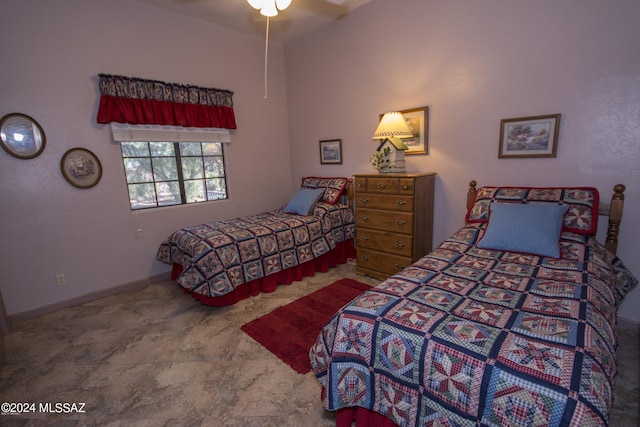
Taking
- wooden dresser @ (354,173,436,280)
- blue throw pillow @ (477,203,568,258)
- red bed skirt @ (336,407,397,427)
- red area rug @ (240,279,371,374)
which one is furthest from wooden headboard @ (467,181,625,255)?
red bed skirt @ (336,407,397,427)

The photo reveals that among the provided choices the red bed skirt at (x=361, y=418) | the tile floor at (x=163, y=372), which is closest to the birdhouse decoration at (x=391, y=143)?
the tile floor at (x=163, y=372)

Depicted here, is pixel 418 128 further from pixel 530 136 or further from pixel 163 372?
pixel 163 372

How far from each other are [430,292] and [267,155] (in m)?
3.33

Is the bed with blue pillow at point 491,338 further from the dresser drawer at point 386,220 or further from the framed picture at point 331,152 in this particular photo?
the framed picture at point 331,152

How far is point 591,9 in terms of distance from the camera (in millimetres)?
2041

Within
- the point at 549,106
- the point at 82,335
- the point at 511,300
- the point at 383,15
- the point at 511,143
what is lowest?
the point at 82,335

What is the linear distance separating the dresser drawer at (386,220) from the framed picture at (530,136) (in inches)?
38.0

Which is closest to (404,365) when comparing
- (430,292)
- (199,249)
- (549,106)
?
(430,292)

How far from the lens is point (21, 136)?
251 centimetres

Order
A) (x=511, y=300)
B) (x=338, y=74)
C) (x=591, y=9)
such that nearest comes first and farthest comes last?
(x=511, y=300)
(x=591, y=9)
(x=338, y=74)

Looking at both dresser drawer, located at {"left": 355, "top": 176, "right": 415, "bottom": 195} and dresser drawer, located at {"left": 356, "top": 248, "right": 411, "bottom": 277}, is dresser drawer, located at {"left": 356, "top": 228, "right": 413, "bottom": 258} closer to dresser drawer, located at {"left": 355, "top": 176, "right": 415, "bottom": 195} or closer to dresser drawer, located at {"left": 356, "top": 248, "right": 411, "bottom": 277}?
dresser drawer, located at {"left": 356, "top": 248, "right": 411, "bottom": 277}

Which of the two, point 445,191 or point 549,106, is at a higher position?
point 549,106

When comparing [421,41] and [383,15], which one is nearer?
[421,41]

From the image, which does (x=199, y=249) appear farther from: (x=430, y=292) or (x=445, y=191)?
(x=445, y=191)
